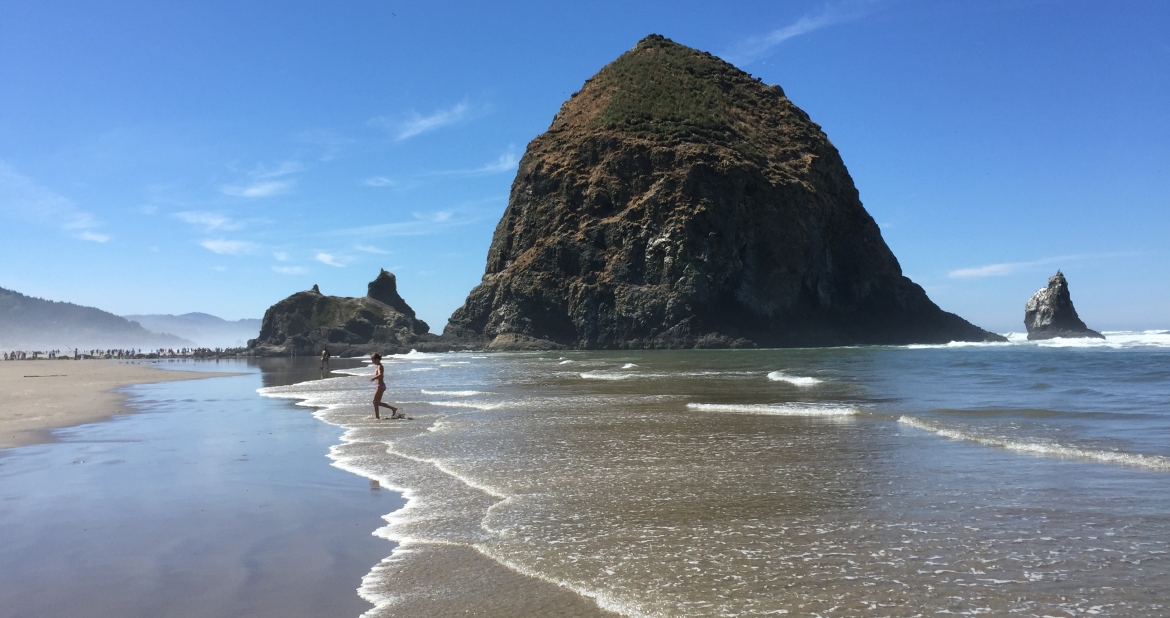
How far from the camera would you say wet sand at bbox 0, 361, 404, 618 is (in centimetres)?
522

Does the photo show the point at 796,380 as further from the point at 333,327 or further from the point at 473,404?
the point at 333,327

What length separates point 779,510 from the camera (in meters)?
7.21

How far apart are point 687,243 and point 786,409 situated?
189 feet

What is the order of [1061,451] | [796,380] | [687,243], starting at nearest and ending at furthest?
[1061,451] < [796,380] < [687,243]

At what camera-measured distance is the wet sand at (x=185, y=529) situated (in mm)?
5223

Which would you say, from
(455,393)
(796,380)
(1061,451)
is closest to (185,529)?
(1061,451)

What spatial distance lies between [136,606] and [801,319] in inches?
2970

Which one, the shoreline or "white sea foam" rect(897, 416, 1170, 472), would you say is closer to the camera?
the shoreline

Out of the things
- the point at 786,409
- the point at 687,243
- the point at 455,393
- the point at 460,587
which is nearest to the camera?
the point at 460,587

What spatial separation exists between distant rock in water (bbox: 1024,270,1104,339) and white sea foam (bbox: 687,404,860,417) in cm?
8560

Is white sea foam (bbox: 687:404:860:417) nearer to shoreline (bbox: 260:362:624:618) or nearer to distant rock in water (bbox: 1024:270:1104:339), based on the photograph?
shoreline (bbox: 260:362:624:618)

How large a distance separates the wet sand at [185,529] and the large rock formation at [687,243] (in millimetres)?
61785

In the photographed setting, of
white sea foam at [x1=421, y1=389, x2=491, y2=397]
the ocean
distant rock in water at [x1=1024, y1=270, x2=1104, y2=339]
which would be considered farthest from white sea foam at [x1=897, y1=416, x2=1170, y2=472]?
distant rock in water at [x1=1024, y1=270, x2=1104, y2=339]

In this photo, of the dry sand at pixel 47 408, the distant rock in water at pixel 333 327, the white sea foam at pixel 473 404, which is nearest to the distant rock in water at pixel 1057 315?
the distant rock in water at pixel 333 327
